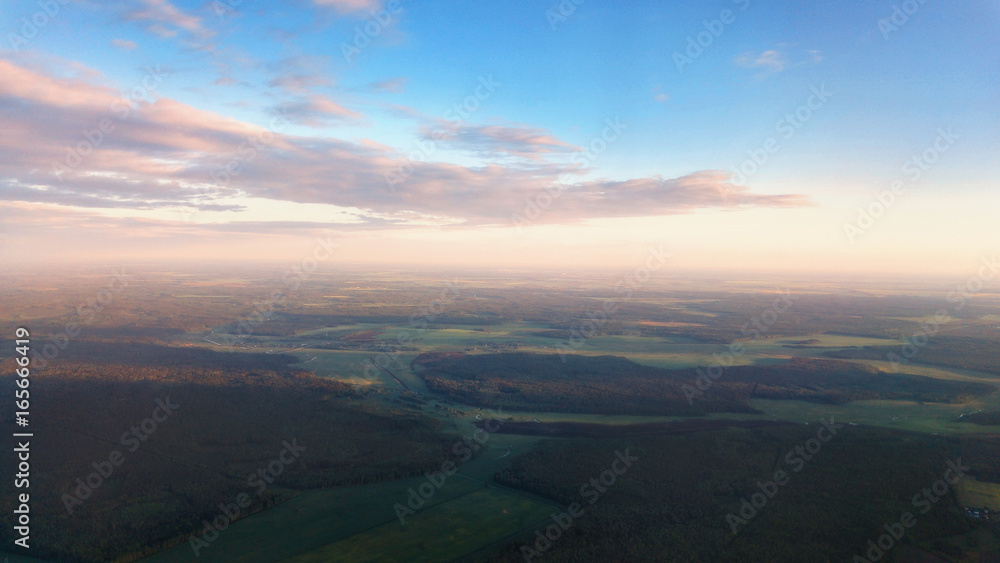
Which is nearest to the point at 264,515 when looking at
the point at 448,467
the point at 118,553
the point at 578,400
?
the point at 118,553
